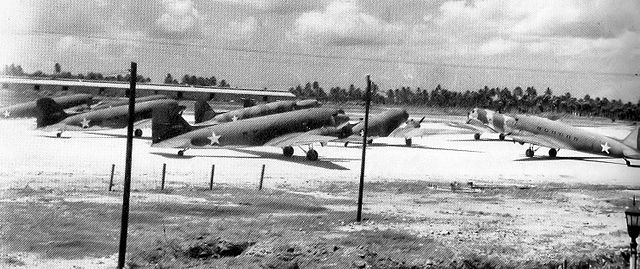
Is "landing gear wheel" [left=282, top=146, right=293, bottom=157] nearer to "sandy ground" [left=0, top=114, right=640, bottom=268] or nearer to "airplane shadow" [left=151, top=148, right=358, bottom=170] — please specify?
"airplane shadow" [left=151, top=148, right=358, bottom=170]

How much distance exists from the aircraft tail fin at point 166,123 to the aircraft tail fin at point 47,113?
50.0 feet

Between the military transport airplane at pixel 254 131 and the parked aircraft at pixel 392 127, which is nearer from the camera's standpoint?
the military transport airplane at pixel 254 131

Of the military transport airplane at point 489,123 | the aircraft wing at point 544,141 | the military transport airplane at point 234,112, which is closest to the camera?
the aircraft wing at point 544,141

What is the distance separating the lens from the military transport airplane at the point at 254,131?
39688 millimetres

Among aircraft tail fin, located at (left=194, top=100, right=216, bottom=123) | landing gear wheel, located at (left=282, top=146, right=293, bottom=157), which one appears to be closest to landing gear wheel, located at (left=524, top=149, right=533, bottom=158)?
landing gear wheel, located at (left=282, top=146, right=293, bottom=157)

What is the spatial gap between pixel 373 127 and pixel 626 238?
32.8 m

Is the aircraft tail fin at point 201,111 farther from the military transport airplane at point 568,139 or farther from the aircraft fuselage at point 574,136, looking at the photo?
the aircraft fuselage at point 574,136

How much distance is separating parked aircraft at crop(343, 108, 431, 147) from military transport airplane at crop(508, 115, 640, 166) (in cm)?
879

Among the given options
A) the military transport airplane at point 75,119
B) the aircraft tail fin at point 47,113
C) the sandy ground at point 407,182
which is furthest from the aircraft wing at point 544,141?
the aircraft tail fin at point 47,113

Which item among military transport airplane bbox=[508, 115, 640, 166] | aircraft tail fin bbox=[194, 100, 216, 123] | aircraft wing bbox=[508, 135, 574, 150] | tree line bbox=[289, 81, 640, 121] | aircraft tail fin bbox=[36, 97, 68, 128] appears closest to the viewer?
military transport airplane bbox=[508, 115, 640, 166]

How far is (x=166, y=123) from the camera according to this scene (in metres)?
39.8

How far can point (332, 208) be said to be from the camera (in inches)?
968

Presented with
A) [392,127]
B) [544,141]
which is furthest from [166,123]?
[544,141]

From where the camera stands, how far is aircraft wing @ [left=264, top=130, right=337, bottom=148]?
4038 cm
